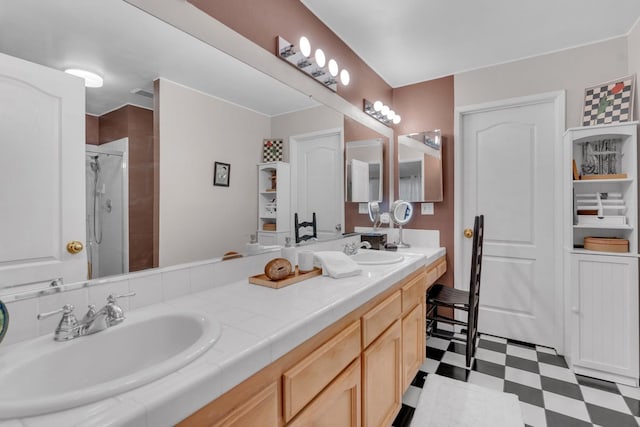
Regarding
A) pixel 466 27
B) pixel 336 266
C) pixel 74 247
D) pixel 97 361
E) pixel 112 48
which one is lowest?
pixel 97 361

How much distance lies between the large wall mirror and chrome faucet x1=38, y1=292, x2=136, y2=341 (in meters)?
0.20

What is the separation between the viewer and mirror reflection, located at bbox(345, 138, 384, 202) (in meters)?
2.42

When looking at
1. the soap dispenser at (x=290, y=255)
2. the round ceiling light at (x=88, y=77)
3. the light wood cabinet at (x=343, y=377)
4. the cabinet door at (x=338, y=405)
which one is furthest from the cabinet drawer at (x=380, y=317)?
the round ceiling light at (x=88, y=77)

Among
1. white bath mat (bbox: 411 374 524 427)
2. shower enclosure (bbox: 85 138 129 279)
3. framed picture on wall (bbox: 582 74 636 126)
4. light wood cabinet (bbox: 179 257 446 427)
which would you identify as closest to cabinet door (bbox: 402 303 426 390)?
light wood cabinet (bbox: 179 257 446 427)

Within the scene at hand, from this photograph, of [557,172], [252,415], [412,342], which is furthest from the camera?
[557,172]

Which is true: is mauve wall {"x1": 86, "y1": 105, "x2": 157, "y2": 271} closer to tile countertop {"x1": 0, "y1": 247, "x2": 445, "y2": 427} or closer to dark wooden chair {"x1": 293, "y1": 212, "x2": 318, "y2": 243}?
tile countertop {"x1": 0, "y1": 247, "x2": 445, "y2": 427}

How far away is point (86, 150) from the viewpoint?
3.11 ft

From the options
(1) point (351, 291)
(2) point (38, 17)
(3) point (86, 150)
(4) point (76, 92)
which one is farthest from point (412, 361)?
(2) point (38, 17)

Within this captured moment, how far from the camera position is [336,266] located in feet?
5.21

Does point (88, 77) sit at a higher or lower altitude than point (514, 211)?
higher

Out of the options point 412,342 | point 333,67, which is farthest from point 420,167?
point 412,342

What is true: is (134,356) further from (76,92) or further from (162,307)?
(76,92)

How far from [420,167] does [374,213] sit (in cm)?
63

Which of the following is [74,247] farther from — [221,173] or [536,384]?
[536,384]
